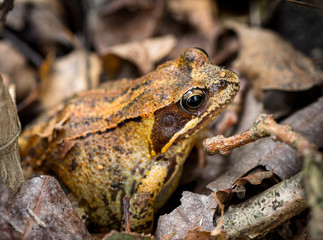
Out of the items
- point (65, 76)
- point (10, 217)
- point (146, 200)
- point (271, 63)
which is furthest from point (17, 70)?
point (271, 63)

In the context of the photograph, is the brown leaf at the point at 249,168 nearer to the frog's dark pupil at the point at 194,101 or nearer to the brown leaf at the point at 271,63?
the brown leaf at the point at 271,63

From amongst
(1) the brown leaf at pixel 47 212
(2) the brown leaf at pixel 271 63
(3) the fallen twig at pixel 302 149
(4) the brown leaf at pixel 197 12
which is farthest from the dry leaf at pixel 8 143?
(4) the brown leaf at pixel 197 12

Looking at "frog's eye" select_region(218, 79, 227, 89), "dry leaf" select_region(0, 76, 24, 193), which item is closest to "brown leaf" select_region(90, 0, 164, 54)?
"frog's eye" select_region(218, 79, 227, 89)

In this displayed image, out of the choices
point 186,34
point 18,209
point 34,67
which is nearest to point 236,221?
point 18,209

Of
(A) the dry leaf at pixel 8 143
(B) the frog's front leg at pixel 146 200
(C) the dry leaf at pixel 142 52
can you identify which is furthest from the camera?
(C) the dry leaf at pixel 142 52

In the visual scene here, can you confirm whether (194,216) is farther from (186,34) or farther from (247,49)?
(186,34)

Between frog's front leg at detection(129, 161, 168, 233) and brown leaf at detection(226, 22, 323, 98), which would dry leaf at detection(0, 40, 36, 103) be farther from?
brown leaf at detection(226, 22, 323, 98)
